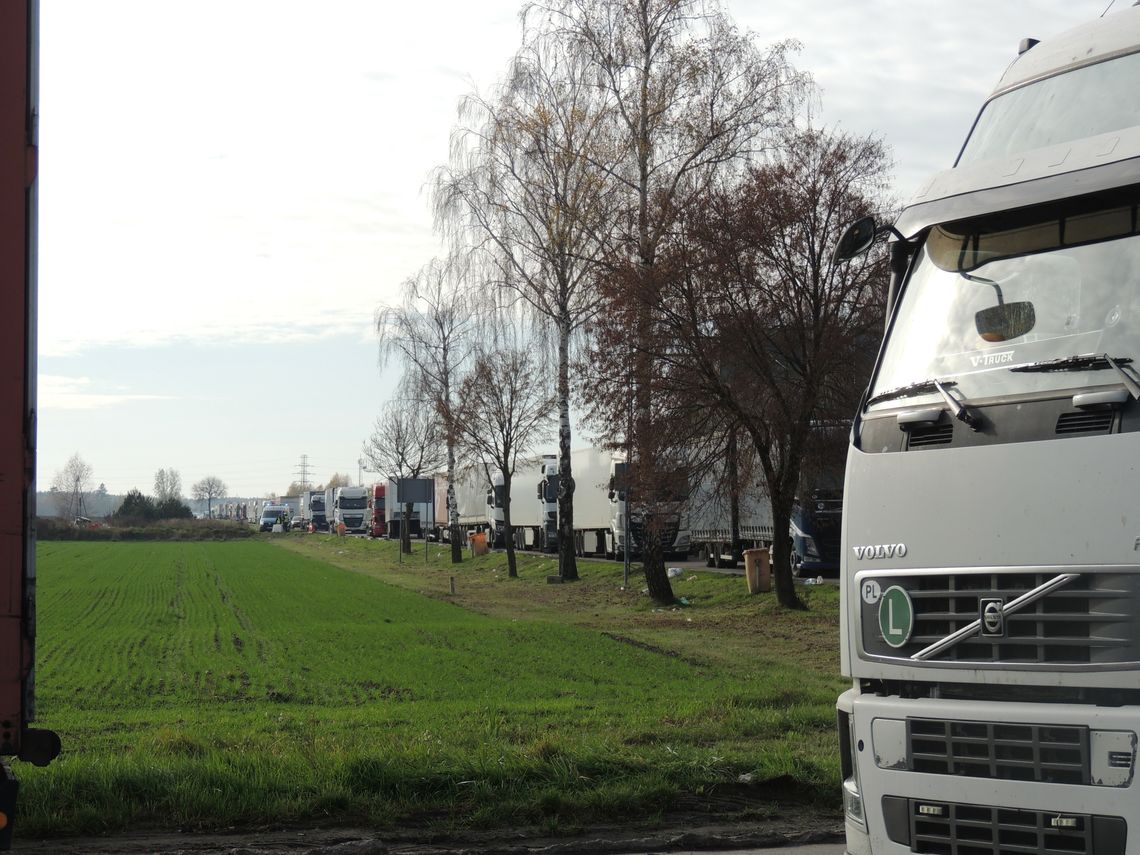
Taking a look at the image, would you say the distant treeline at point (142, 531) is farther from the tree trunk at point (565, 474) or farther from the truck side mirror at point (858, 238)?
the truck side mirror at point (858, 238)

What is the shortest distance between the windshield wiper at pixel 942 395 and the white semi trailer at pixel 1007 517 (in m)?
0.01

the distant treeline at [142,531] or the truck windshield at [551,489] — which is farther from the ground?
the truck windshield at [551,489]

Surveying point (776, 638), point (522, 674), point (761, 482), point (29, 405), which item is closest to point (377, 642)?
point (522, 674)

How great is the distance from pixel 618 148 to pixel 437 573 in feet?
76.3

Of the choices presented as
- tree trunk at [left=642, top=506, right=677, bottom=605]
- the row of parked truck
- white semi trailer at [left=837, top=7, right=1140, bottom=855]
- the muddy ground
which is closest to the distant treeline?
the row of parked truck

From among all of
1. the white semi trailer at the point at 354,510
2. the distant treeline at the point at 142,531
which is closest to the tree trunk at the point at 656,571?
the distant treeline at the point at 142,531

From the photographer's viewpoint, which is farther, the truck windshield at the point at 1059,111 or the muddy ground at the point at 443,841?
the muddy ground at the point at 443,841

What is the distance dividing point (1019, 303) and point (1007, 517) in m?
0.97

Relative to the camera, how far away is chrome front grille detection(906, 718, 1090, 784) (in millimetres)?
4426

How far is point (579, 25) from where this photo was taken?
1140 inches

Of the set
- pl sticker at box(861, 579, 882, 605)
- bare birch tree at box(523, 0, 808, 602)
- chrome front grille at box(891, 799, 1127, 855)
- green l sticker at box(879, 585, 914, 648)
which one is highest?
bare birch tree at box(523, 0, 808, 602)

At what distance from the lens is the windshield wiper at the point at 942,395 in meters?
4.91

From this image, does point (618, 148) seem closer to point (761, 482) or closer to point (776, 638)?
point (761, 482)

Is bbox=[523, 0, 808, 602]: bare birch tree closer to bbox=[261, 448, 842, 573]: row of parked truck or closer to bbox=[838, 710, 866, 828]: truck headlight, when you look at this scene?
bbox=[261, 448, 842, 573]: row of parked truck
